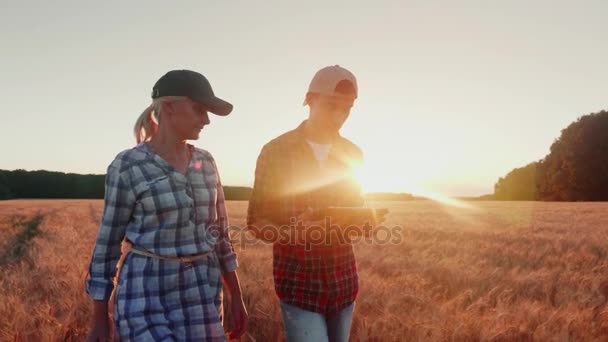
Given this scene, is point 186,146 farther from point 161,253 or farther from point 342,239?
point 342,239

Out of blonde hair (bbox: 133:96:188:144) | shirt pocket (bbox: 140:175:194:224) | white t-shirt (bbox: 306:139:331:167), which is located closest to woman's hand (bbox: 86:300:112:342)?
shirt pocket (bbox: 140:175:194:224)

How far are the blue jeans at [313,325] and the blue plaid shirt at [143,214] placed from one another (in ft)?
2.03

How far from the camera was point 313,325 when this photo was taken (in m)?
2.37

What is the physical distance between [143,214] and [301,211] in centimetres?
85

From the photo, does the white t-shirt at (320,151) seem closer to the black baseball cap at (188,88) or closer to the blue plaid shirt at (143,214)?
the black baseball cap at (188,88)

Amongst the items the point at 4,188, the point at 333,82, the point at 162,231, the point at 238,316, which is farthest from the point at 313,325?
the point at 4,188

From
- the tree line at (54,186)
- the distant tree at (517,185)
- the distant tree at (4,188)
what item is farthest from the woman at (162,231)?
the distant tree at (517,185)

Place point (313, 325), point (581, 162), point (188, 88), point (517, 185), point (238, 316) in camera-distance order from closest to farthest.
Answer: point (188, 88) → point (313, 325) → point (238, 316) → point (581, 162) → point (517, 185)

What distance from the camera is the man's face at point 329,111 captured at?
2.52m

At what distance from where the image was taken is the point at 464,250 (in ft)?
28.4

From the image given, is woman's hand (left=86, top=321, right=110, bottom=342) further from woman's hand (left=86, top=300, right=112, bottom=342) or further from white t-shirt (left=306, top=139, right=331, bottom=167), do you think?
white t-shirt (left=306, top=139, right=331, bottom=167)

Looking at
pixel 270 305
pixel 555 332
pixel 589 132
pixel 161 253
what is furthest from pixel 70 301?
pixel 589 132

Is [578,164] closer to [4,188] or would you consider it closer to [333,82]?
[333,82]

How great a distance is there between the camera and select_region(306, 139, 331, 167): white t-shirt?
2650 mm
